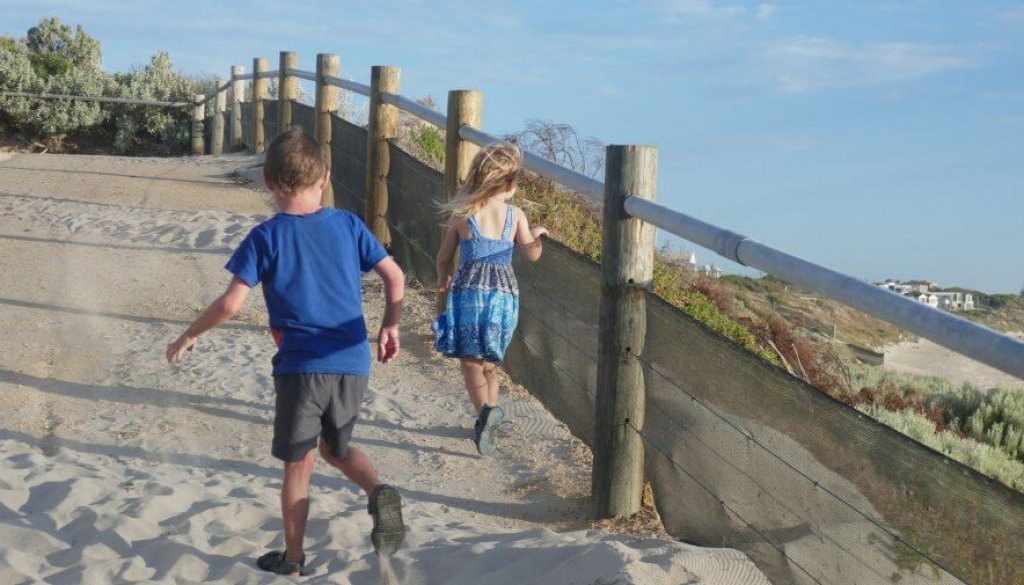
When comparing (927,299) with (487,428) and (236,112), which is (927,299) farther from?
(236,112)

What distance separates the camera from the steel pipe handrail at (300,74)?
41.7 ft

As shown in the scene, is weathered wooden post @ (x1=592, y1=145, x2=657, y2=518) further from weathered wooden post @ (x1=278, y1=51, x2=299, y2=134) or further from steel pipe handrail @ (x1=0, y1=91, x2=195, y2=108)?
steel pipe handrail @ (x1=0, y1=91, x2=195, y2=108)

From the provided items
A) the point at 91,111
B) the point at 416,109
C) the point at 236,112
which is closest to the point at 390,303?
the point at 416,109

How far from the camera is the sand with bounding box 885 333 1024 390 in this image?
1540cm

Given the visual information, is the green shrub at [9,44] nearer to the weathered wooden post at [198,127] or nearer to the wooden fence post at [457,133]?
the weathered wooden post at [198,127]

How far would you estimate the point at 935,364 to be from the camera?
16500 millimetres

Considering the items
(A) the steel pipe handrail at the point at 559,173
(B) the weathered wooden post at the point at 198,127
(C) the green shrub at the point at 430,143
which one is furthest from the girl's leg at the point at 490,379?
(B) the weathered wooden post at the point at 198,127

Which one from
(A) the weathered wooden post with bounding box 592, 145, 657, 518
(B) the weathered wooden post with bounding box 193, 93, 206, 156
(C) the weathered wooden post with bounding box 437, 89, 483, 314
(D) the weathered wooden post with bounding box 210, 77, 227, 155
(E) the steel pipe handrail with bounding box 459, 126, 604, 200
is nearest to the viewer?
(A) the weathered wooden post with bounding box 592, 145, 657, 518

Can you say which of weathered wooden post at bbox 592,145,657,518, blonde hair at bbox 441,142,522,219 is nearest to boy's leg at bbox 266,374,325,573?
weathered wooden post at bbox 592,145,657,518

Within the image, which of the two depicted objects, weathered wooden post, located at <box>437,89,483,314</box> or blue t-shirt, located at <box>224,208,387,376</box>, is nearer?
blue t-shirt, located at <box>224,208,387,376</box>

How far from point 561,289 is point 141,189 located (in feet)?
29.8

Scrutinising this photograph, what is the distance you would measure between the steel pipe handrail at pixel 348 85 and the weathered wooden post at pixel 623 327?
213 inches

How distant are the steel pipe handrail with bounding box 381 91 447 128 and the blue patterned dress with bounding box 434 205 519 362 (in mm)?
2201

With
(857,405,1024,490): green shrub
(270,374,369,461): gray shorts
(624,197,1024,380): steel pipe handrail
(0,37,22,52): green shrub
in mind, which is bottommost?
(857,405,1024,490): green shrub
